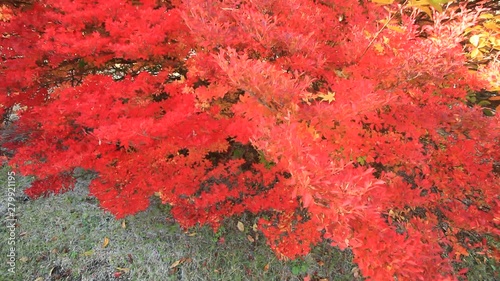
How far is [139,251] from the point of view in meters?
4.02

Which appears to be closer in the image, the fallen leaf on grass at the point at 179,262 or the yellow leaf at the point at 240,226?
the fallen leaf on grass at the point at 179,262

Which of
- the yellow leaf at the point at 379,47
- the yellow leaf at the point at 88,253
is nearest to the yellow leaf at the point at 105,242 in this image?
the yellow leaf at the point at 88,253

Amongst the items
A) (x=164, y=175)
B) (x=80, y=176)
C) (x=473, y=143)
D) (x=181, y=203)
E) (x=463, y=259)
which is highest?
(x=473, y=143)

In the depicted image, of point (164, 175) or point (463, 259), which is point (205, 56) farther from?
point (463, 259)

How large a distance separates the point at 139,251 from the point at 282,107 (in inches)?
120

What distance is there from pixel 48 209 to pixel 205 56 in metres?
3.67

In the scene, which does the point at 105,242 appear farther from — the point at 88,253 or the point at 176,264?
the point at 176,264

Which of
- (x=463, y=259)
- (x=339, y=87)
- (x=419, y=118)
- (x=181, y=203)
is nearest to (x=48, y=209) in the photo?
(x=181, y=203)

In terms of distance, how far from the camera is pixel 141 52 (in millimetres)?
2740

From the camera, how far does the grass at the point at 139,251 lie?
3826 mm

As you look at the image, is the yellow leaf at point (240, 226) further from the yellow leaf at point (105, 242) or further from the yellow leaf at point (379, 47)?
the yellow leaf at point (379, 47)

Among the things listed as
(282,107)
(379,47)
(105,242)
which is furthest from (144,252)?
(379,47)

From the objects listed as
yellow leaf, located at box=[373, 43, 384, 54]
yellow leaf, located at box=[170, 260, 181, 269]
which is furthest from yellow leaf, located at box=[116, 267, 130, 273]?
yellow leaf, located at box=[373, 43, 384, 54]

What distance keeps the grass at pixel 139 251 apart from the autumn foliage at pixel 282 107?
58 centimetres
